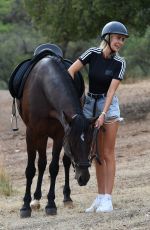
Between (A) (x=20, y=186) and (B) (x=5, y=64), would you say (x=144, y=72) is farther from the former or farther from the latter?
(A) (x=20, y=186)

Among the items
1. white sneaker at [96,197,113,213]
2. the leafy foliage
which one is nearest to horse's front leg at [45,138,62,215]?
white sneaker at [96,197,113,213]

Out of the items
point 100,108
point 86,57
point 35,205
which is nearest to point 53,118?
point 100,108

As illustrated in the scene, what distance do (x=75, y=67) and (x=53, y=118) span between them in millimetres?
631

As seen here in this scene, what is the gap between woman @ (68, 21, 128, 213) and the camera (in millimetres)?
7538

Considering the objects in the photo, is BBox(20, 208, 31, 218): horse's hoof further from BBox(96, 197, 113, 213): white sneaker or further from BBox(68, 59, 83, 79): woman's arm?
BBox(68, 59, 83, 79): woman's arm

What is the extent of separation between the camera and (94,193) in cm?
936

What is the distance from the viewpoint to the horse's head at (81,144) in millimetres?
6992

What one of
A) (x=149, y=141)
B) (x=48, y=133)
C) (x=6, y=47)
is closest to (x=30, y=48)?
(x=6, y=47)

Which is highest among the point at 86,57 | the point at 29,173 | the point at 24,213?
the point at 86,57

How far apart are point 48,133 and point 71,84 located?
651mm

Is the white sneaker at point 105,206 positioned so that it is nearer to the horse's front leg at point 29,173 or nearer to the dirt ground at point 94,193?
the dirt ground at point 94,193

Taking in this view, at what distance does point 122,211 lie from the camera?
741 cm

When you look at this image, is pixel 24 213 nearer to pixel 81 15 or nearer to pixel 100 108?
pixel 100 108

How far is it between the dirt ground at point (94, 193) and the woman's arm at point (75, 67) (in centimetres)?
160
